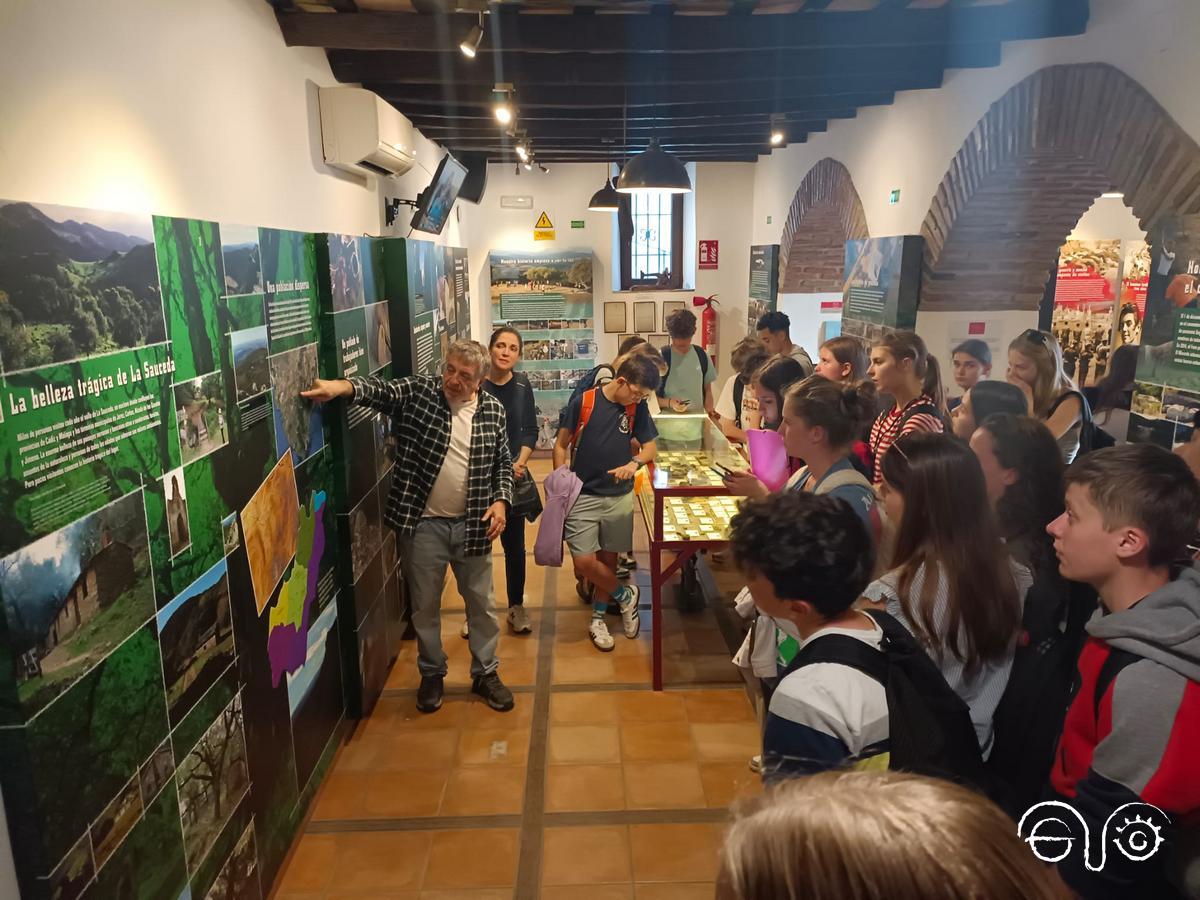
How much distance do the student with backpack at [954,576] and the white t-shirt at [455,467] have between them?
6.99ft

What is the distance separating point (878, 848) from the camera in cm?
62

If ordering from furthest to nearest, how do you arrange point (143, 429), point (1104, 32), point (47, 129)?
point (1104, 32) < point (143, 429) < point (47, 129)

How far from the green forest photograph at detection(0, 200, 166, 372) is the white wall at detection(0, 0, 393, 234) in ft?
0.43

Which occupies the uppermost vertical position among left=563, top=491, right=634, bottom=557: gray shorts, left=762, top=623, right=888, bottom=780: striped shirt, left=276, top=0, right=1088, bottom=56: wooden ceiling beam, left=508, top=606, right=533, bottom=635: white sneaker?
left=276, top=0, right=1088, bottom=56: wooden ceiling beam

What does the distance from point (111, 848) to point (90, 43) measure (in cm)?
187

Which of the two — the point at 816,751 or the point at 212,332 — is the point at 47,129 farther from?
the point at 816,751

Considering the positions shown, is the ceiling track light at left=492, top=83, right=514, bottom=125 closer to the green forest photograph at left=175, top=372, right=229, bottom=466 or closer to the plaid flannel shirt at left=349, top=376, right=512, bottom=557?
the plaid flannel shirt at left=349, top=376, right=512, bottom=557

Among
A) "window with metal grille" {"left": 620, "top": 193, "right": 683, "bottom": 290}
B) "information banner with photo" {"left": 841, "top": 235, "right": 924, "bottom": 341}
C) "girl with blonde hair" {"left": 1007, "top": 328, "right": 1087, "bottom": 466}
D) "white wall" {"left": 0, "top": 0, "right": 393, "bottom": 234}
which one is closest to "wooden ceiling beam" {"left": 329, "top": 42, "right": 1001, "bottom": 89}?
"white wall" {"left": 0, "top": 0, "right": 393, "bottom": 234}

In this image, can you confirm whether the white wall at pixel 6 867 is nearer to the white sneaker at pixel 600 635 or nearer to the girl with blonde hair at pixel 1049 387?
the white sneaker at pixel 600 635

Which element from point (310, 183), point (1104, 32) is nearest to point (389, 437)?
point (310, 183)

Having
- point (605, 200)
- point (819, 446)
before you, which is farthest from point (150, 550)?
point (605, 200)

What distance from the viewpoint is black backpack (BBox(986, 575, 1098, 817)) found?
1.88 m

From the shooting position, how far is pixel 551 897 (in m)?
2.84

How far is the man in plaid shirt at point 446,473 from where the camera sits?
3.70 meters
